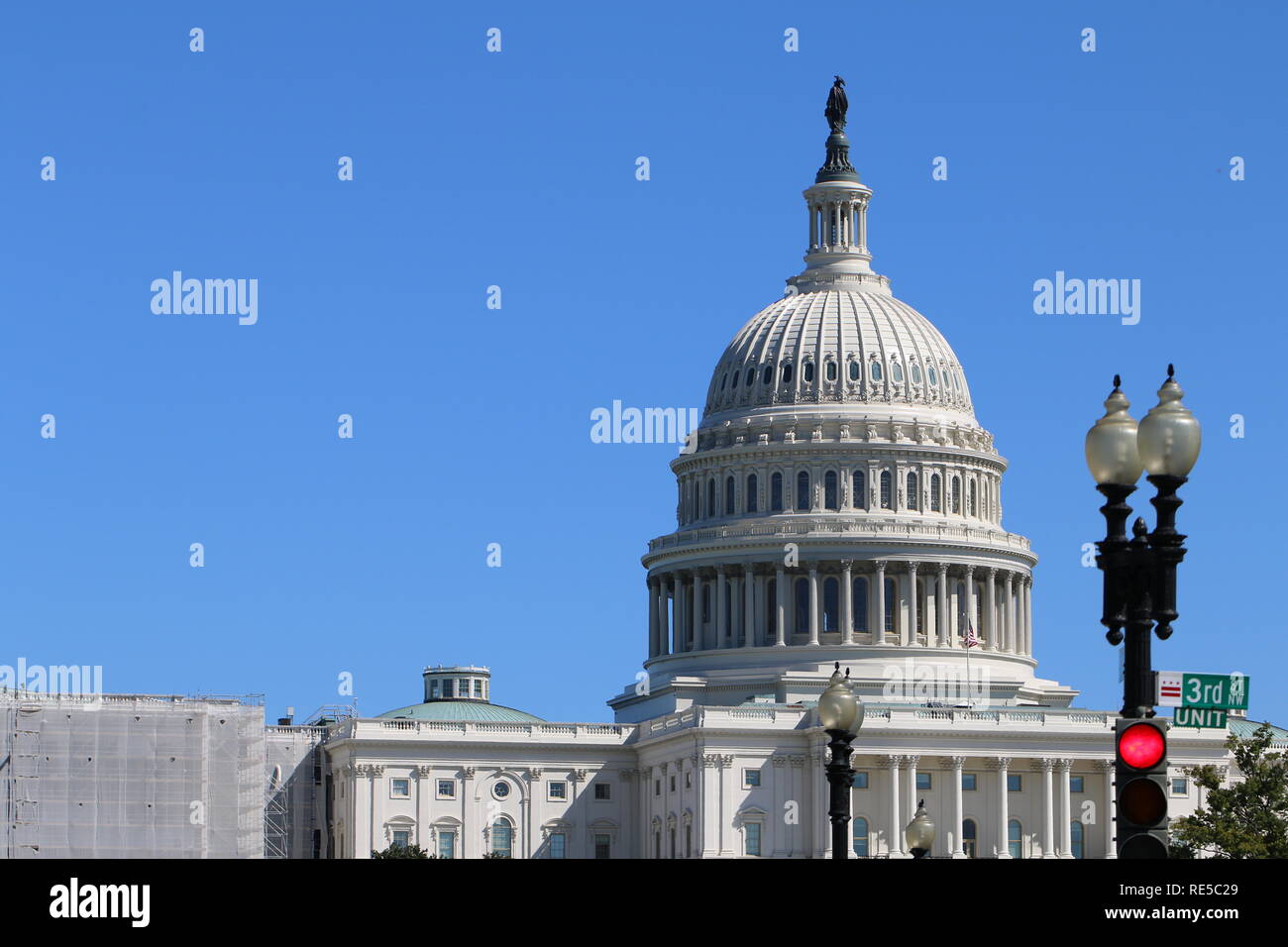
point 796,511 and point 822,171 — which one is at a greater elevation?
point 822,171

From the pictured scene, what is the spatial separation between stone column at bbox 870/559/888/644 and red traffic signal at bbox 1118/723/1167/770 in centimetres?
14364

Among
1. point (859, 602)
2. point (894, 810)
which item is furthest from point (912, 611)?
point (894, 810)

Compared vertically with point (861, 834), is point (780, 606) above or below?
above

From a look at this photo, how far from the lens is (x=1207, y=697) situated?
34531mm

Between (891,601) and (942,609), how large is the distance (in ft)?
10.1

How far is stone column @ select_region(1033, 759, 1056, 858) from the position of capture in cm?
16100

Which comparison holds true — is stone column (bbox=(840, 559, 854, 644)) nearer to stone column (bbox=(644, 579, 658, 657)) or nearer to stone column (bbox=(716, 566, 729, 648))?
stone column (bbox=(716, 566, 729, 648))

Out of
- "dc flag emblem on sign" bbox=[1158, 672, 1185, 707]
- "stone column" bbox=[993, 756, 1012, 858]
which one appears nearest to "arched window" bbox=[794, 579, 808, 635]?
"stone column" bbox=[993, 756, 1012, 858]

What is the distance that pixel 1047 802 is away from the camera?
16188 cm

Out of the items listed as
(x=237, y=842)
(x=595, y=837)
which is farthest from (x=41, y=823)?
(x=595, y=837)

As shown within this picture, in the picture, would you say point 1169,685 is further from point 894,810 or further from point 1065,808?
point 1065,808

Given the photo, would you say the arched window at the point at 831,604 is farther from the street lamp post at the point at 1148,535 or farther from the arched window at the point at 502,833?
the street lamp post at the point at 1148,535
